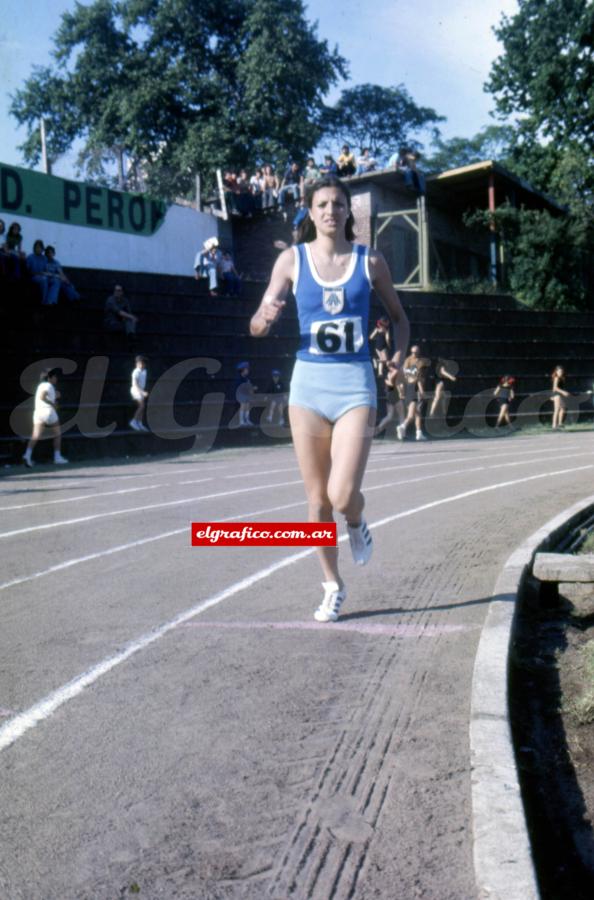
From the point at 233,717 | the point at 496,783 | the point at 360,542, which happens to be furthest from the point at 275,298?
the point at 496,783

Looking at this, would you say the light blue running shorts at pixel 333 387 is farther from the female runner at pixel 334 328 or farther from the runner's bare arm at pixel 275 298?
the runner's bare arm at pixel 275 298

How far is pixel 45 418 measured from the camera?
16188 mm

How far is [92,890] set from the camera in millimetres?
2637

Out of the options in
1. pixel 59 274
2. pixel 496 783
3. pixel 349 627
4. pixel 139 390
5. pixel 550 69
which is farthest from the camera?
pixel 550 69

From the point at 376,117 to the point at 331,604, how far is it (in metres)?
26.5

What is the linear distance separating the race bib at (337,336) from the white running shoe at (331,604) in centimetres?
138

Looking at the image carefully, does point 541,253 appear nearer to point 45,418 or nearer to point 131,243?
point 131,243

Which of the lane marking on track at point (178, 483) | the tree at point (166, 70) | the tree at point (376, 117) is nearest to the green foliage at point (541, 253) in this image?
the tree at point (376, 117)

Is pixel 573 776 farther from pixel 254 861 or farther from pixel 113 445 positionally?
pixel 113 445

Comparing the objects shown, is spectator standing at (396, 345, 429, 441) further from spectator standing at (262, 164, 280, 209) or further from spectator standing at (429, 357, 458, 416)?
spectator standing at (262, 164, 280, 209)

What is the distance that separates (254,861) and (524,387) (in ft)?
85.3

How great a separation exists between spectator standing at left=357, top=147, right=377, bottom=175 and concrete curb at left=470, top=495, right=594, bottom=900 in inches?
963

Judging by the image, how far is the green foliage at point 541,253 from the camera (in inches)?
1276

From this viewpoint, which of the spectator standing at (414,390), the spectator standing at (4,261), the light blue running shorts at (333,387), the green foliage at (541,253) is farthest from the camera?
the green foliage at (541,253)
